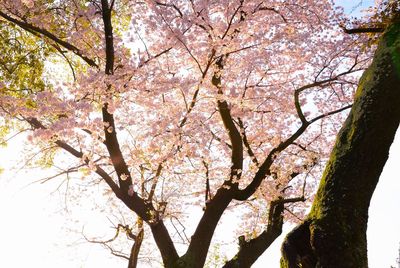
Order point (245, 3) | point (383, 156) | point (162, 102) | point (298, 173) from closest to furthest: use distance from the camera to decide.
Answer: point (383, 156), point (245, 3), point (162, 102), point (298, 173)

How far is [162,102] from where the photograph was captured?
9.94 metres

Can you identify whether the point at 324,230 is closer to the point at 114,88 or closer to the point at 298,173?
the point at 114,88

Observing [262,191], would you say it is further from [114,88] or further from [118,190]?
[114,88]

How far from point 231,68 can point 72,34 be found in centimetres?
418

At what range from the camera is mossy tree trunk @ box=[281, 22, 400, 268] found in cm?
416

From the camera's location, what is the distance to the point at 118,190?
8406 millimetres

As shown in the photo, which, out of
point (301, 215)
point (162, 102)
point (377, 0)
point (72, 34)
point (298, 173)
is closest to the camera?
point (377, 0)

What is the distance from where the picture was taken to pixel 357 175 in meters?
4.16

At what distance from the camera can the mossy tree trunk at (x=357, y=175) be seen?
13.6ft

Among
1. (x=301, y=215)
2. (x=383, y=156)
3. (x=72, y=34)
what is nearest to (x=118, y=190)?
(x=72, y=34)

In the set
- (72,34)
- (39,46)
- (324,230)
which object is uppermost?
(39,46)

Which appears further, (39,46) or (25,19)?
(39,46)

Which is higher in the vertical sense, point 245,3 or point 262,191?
point 245,3

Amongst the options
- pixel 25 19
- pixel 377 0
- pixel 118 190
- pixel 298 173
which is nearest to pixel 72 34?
pixel 25 19
